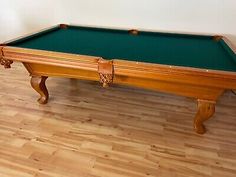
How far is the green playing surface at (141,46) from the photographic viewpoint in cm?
185

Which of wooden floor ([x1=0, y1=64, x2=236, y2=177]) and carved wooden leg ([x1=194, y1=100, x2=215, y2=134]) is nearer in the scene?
wooden floor ([x1=0, y1=64, x2=236, y2=177])

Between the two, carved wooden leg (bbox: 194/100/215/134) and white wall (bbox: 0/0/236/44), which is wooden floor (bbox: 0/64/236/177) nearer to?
carved wooden leg (bbox: 194/100/215/134)

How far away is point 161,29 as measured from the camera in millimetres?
2771

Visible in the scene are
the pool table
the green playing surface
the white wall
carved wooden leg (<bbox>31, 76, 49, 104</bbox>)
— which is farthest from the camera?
the white wall

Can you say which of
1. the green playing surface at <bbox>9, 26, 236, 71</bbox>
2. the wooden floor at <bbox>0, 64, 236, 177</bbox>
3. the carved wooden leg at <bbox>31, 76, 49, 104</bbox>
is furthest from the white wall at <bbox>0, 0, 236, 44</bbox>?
the carved wooden leg at <bbox>31, 76, 49, 104</bbox>

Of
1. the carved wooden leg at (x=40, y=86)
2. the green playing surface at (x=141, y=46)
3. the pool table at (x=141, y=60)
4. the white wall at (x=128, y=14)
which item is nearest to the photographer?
the pool table at (x=141, y=60)

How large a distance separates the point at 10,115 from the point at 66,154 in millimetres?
881

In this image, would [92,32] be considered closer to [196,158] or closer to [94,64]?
[94,64]

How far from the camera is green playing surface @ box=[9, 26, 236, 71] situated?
1853 mm

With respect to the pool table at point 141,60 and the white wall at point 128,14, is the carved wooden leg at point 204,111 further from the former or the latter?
the white wall at point 128,14

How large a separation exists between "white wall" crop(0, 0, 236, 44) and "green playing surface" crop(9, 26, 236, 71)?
27cm

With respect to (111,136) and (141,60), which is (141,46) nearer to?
(141,60)

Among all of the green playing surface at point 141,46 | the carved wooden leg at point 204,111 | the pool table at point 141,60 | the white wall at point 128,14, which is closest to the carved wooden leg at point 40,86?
the pool table at point 141,60

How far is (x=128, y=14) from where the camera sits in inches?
111
